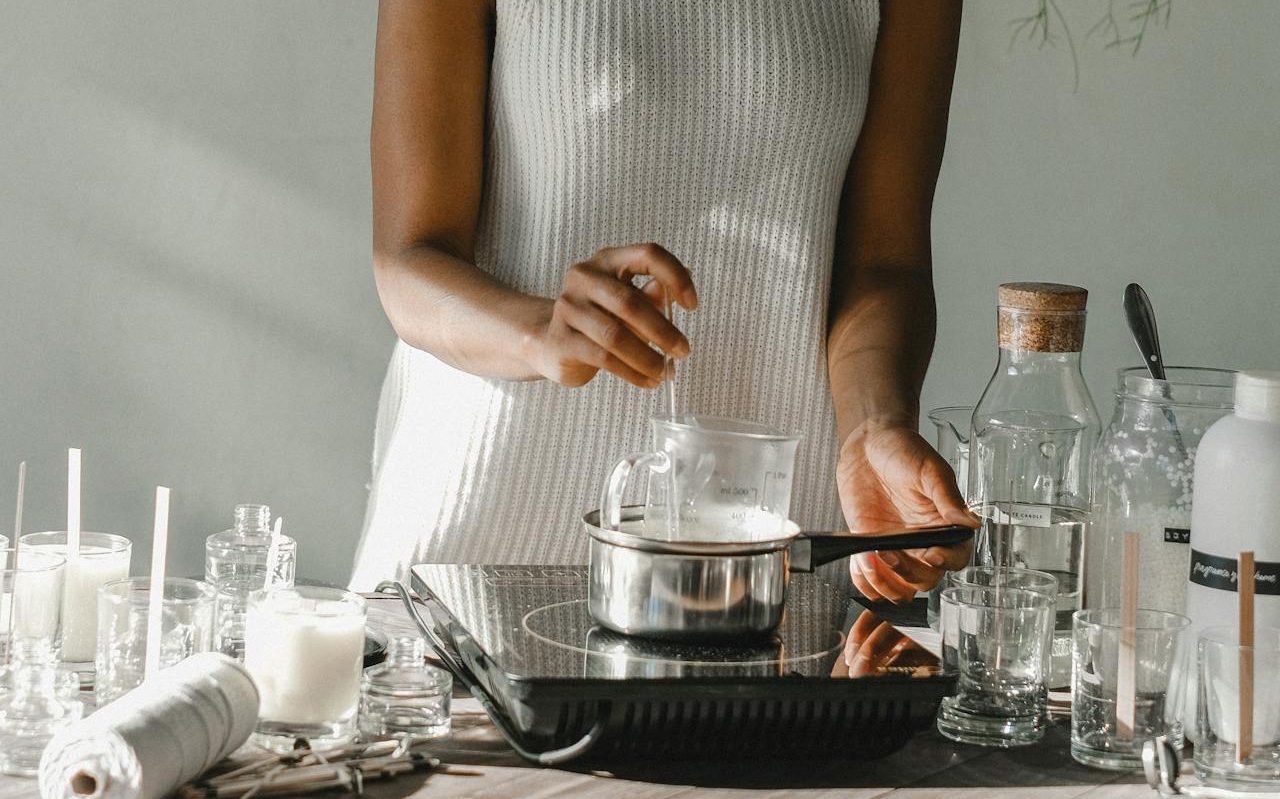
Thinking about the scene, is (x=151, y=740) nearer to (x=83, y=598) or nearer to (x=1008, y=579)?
(x=83, y=598)

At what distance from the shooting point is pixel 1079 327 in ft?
4.00

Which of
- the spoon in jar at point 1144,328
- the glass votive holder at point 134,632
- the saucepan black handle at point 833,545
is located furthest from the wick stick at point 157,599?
the spoon in jar at point 1144,328

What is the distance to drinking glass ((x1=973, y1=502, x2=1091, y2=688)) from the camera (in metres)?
1.19

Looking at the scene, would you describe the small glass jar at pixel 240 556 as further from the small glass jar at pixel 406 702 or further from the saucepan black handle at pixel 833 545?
the saucepan black handle at pixel 833 545

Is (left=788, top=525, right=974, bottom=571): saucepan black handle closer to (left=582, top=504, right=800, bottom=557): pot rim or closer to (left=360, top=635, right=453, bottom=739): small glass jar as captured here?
(left=582, top=504, right=800, bottom=557): pot rim

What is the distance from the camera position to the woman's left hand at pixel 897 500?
119cm

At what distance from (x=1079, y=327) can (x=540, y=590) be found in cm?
50

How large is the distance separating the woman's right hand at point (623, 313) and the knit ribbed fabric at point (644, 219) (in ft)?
1.46

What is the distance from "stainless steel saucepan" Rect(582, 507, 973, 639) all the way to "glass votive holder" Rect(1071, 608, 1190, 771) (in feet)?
0.72

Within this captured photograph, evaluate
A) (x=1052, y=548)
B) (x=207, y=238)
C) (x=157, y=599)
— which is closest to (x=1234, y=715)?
(x=1052, y=548)

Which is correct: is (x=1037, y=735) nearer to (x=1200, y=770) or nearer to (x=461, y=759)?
(x=1200, y=770)

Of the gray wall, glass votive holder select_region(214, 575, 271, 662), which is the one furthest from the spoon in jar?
the gray wall

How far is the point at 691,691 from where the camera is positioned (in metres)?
0.94

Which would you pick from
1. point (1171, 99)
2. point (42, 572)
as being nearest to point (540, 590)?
point (42, 572)
